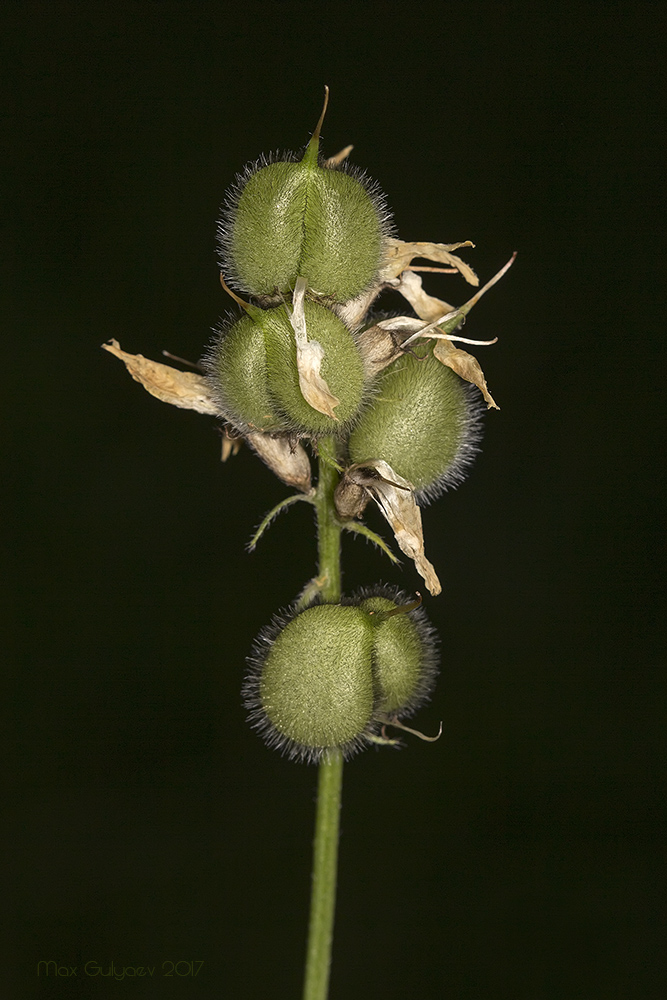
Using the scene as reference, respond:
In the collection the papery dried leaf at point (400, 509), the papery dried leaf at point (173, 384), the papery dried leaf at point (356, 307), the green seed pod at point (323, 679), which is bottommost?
the green seed pod at point (323, 679)

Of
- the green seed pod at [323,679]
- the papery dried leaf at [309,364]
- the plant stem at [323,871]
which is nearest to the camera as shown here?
the papery dried leaf at [309,364]

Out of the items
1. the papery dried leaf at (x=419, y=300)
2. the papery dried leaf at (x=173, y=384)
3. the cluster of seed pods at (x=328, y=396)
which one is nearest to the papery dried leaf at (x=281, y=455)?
the cluster of seed pods at (x=328, y=396)

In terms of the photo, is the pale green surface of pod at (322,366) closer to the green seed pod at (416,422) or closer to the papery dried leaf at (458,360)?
the green seed pod at (416,422)

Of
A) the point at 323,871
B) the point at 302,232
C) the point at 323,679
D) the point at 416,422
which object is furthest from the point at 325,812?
the point at 302,232

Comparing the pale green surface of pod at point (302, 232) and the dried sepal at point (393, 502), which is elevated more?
the pale green surface of pod at point (302, 232)

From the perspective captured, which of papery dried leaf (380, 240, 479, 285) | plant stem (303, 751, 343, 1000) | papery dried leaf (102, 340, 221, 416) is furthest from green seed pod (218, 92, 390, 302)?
plant stem (303, 751, 343, 1000)
